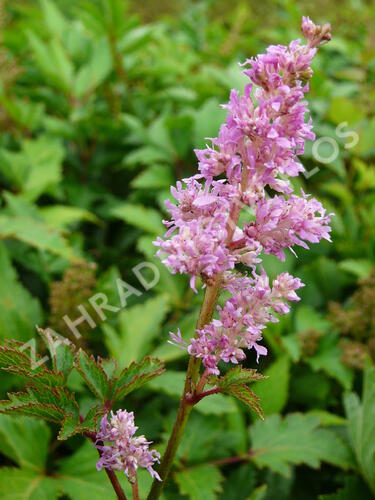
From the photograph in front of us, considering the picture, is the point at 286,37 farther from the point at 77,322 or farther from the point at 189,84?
the point at 77,322

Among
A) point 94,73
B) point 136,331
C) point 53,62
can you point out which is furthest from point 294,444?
point 53,62

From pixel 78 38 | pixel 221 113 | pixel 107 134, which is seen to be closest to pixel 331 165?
pixel 221 113

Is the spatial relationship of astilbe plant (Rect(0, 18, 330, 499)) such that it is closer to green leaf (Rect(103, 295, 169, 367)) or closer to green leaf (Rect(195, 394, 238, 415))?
green leaf (Rect(195, 394, 238, 415))

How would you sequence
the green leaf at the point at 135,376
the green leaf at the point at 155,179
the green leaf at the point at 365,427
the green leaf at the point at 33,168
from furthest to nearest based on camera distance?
the green leaf at the point at 155,179, the green leaf at the point at 33,168, the green leaf at the point at 365,427, the green leaf at the point at 135,376

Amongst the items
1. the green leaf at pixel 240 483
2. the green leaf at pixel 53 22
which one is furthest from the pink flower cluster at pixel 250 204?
the green leaf at pixel 53 22

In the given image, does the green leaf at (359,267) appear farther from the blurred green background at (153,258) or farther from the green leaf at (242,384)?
the green leaf at (242,384)

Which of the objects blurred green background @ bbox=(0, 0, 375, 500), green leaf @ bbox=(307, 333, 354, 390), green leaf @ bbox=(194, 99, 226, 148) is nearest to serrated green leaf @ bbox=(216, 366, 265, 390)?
blurred green background @ bbox=(0, 0, 375, 500)

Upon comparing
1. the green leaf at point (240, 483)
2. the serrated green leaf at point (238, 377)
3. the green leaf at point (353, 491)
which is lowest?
the green leaf at point (353, 491)
